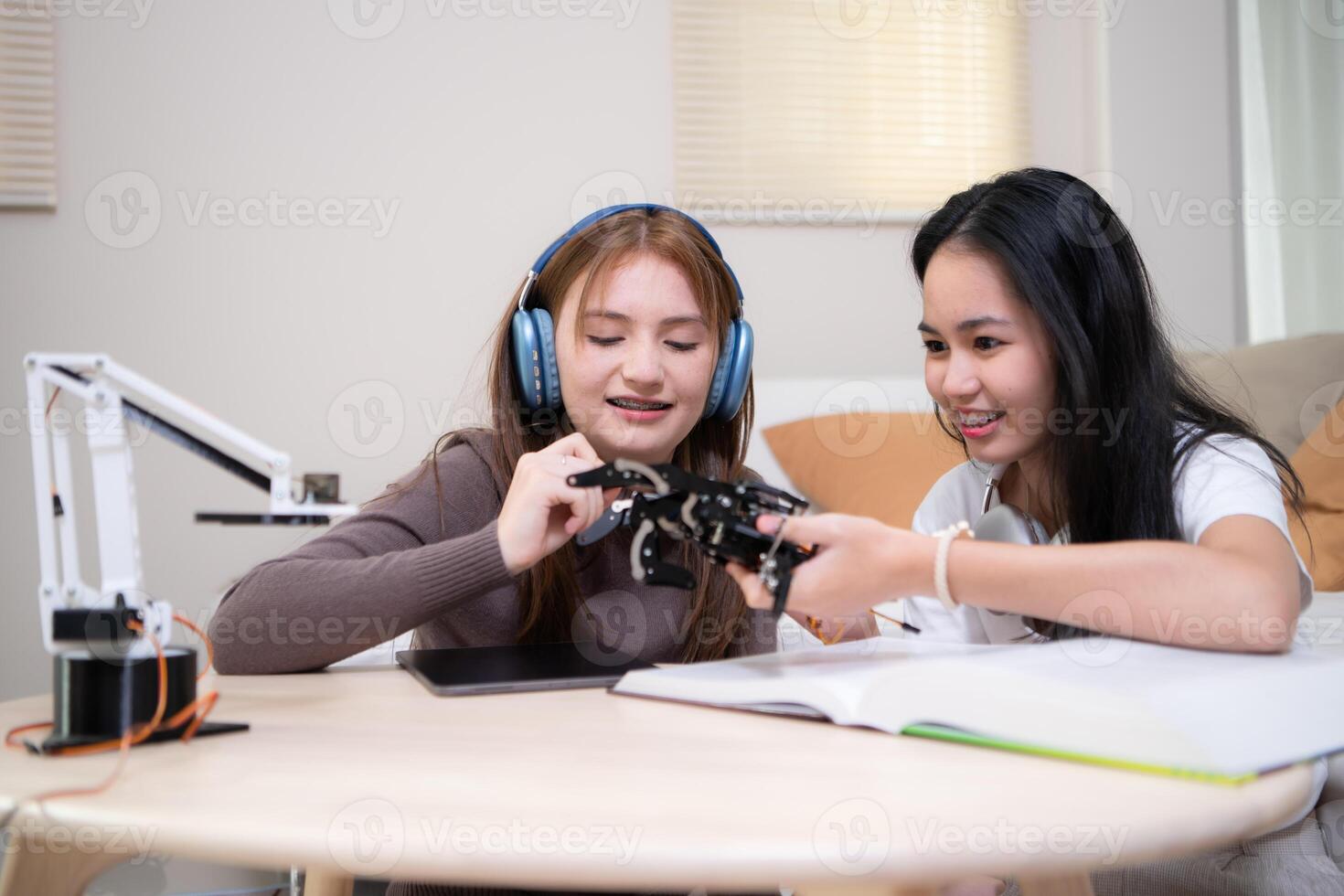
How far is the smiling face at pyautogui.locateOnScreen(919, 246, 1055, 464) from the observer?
1.19 m

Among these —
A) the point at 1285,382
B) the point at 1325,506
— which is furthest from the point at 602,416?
the point at 1285,382

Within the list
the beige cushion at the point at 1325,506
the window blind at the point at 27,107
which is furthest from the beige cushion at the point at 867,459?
the window blind at the point at 27,107

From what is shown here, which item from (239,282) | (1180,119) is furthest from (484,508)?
(1180,119)

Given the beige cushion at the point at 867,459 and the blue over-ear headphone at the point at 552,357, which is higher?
the blue over-ear headphone at the point at 552,357

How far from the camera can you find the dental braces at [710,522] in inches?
31.3

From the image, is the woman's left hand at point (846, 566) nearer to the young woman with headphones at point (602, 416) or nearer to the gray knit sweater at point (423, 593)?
the gray knit sweater at point (423, 593)

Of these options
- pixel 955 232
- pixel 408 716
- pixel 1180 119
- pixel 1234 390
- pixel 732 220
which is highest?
pixel 1180 119

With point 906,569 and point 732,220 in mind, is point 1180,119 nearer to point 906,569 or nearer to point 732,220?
point 732,220

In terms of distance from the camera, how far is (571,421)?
1.40m

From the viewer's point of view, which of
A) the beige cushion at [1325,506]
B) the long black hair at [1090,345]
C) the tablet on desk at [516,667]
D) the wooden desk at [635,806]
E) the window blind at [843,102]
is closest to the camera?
the wooden desk at [635,806]

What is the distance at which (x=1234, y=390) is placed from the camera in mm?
2236

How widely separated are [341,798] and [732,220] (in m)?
2.47

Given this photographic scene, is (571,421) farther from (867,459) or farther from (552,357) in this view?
(867,459)

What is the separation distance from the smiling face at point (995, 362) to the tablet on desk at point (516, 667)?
49 cm
